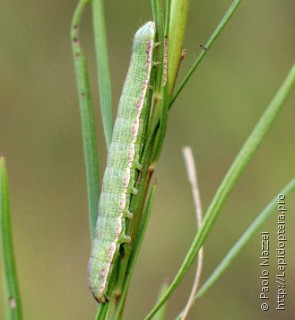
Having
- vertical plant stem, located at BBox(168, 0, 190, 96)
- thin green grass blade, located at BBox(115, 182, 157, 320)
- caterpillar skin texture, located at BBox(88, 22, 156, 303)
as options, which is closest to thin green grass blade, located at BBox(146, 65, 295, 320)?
thin green grass blade, located at BBox(115, 182, 157, 320)

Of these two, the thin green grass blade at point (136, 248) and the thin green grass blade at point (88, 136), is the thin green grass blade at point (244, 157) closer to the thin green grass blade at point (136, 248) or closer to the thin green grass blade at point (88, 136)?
the thin green grass blade at point (136, 248)

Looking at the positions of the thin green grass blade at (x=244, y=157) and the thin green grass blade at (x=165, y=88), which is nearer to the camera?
the thin green grass blade at (x=244, y=157)

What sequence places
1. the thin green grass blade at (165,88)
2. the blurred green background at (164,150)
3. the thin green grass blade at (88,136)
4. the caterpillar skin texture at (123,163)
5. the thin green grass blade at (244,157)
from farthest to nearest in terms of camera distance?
the blurred green background at (164,150) < the caterpillar skin texture at (123,163) < the thin green grass blade at (88,136) < the thin green grass blade at (165,88) < the thin green grass blade at (244,157)

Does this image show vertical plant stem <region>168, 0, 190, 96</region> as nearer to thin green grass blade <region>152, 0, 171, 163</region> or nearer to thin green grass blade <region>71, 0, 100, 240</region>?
thin green grass blade <region>152, 0, 171, 163</region>

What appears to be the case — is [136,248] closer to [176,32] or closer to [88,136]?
[88,136]

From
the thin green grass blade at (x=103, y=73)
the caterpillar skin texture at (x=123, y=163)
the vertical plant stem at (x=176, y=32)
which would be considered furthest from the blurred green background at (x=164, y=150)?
the vertical plant stem at (x=176, y=32)
